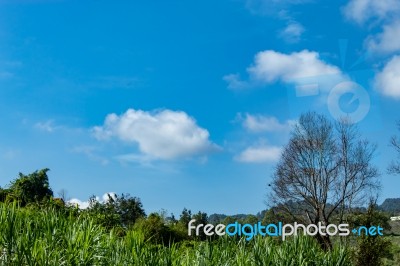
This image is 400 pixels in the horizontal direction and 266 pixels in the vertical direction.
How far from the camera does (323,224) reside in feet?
84.5

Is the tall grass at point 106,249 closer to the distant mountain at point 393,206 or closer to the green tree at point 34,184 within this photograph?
the green tree at point 34,184

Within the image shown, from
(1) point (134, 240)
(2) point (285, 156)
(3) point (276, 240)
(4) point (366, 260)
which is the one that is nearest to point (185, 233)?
(2) point (285, 156)

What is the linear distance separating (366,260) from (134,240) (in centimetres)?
906

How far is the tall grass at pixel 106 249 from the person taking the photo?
200 inches

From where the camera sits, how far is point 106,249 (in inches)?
223

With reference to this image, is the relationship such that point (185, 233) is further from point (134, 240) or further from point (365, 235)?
point (134, 240)

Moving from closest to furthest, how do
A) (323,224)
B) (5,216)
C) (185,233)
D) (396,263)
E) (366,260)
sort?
(5,216), (366,260), (185,233), (396,263), (323,224)

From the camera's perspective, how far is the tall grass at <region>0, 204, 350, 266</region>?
16.7 ft

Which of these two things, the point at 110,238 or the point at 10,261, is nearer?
the point at 10,261
